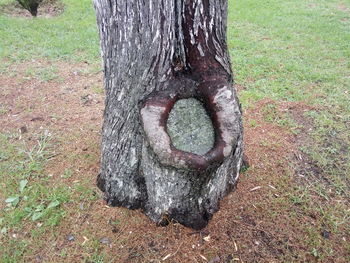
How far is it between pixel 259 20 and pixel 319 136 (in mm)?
4941

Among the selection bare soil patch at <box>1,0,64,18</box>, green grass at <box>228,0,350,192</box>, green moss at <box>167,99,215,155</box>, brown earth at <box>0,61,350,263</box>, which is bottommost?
brown earth at <box>0,61,350,263</box>

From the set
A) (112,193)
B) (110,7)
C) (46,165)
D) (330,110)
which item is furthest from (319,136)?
(46,165)

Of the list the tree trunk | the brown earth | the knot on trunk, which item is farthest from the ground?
the knot on trunk

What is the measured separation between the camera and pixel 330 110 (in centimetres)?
382

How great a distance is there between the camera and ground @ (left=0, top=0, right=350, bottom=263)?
2.25 meters

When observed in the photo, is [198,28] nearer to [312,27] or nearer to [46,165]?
[46,165]

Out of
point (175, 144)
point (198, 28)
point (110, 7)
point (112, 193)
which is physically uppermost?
point (110, 7)

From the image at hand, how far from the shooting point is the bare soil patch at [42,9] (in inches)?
315

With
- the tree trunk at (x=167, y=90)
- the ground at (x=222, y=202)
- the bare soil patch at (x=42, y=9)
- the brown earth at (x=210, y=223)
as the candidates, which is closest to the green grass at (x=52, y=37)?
the ground at (x=222, y=202)

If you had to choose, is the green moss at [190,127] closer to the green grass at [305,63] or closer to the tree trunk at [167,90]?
the tree trunk at [167,90]

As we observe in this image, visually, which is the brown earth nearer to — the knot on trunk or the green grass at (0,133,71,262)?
the green grass at (0,133,71,262)

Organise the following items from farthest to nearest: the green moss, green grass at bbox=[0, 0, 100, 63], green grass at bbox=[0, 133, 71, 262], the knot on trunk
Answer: green grass at bbox=[0, 0, 100, 63] < green grass at bbox=[0, 133, 71, 262] < the green moss < the knot on trunk

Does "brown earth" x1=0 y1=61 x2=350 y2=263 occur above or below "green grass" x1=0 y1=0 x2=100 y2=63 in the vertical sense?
below

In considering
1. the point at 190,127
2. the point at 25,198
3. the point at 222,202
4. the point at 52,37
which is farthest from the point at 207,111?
the point at 52,37
